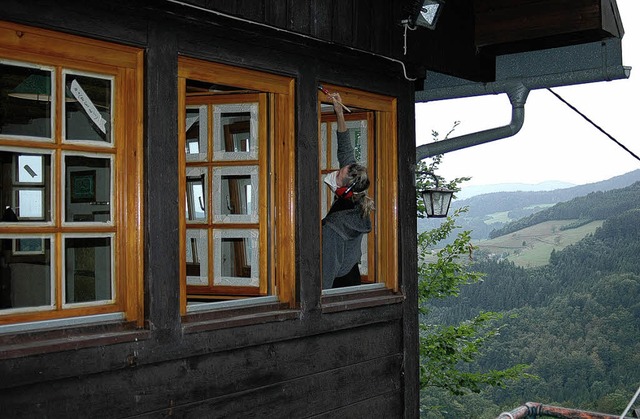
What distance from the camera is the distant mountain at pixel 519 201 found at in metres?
Answer: 69.6

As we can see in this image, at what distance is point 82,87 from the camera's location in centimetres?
305

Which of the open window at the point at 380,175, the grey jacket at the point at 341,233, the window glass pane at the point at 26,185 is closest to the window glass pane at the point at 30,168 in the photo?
the window glass pane at the point at 26,185

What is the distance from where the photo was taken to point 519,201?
2995 inches

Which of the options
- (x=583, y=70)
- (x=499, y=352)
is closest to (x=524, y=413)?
(x=583, y=70)

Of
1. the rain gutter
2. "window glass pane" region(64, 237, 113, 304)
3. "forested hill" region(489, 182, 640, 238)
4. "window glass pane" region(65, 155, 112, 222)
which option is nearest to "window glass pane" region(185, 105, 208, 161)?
"window glass pane" region(65, 155, 112, 222)

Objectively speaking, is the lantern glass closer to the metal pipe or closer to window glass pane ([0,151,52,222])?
the metal pipe

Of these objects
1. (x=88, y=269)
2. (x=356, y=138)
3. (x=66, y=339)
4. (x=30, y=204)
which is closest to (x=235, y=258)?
(x=356, y=138)

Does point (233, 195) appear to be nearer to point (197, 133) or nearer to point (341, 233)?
point (197, 133)

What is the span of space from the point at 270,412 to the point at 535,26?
2975mm

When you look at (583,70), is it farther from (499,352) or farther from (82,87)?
(499,352)

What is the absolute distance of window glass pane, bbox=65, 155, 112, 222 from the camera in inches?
121

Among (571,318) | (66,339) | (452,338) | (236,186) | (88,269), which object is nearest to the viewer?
(66,339)

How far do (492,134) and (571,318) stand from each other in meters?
45.4

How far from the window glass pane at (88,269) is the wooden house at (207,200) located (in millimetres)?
12
